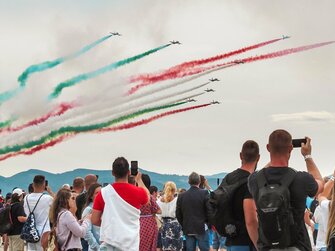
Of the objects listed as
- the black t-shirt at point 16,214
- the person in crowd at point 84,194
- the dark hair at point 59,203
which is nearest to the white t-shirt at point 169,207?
the person in crowd at point 84,194

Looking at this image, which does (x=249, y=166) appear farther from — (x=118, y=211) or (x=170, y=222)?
(x=170, y=222)

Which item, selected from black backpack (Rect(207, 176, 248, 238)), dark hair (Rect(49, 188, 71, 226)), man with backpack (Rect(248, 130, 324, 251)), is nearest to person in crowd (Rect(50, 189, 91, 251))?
dark hair (Rect(49, 188, 71, 226))

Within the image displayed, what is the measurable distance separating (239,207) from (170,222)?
6.92 meters

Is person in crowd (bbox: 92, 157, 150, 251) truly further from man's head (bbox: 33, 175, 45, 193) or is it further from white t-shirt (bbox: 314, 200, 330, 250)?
man's head (bbox: 33, 175, 45, 193)

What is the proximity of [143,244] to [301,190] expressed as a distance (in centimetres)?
452

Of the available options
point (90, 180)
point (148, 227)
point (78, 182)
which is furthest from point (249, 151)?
point (78, 182)

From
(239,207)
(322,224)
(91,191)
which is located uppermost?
(91,191)

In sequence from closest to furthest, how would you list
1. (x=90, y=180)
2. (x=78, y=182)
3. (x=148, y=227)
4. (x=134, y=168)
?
1. (x=134, y=168)
2. (x=148, y=227)
3. (x=90, y=180)
4. (x=78, y=182)

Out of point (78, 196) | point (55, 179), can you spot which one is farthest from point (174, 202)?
point (55, 179)

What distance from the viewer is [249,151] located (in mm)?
7418

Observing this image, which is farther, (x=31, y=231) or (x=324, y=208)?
(x=31, y=231)

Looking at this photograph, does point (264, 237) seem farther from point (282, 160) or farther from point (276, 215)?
point (282, 160)

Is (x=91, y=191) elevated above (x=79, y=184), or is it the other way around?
(x=79, y=184)

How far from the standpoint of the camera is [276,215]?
20.0 feet
